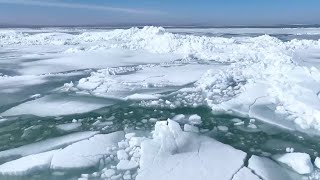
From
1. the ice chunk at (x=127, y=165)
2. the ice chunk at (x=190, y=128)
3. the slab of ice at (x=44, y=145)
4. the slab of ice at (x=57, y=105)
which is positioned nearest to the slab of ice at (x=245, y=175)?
the ice chunk at (x=127, y=165)

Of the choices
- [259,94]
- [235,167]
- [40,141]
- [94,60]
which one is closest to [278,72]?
[259,94]

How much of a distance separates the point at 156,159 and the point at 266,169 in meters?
1.44

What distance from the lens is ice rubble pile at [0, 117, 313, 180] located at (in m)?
4.70

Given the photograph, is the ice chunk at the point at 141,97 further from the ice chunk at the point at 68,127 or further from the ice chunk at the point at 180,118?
the ice chunk at the point at 68,127

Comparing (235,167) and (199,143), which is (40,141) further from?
(235,167)

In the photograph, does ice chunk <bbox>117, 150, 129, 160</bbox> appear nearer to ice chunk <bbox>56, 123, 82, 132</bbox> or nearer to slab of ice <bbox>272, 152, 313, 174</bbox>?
ice chunk <bbox>56, 123, 82, 132</bbox>

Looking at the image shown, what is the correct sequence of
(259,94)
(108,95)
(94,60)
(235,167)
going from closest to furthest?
1. (235,167)
2. (259,94)
3. (108,95)
4. (94,60)

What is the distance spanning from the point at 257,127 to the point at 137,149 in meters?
2.43

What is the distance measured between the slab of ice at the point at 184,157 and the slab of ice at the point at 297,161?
1.82 ft

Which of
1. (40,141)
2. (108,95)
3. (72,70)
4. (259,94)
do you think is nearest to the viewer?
(40,141)

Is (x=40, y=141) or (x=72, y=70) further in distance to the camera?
(x=72, y=70)

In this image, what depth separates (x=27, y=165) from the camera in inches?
196

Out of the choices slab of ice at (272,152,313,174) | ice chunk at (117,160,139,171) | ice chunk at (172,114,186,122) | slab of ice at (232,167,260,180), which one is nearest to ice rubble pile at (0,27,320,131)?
ice chunk at (172,114,186,122)

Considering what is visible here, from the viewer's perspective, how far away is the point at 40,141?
19.9ft
